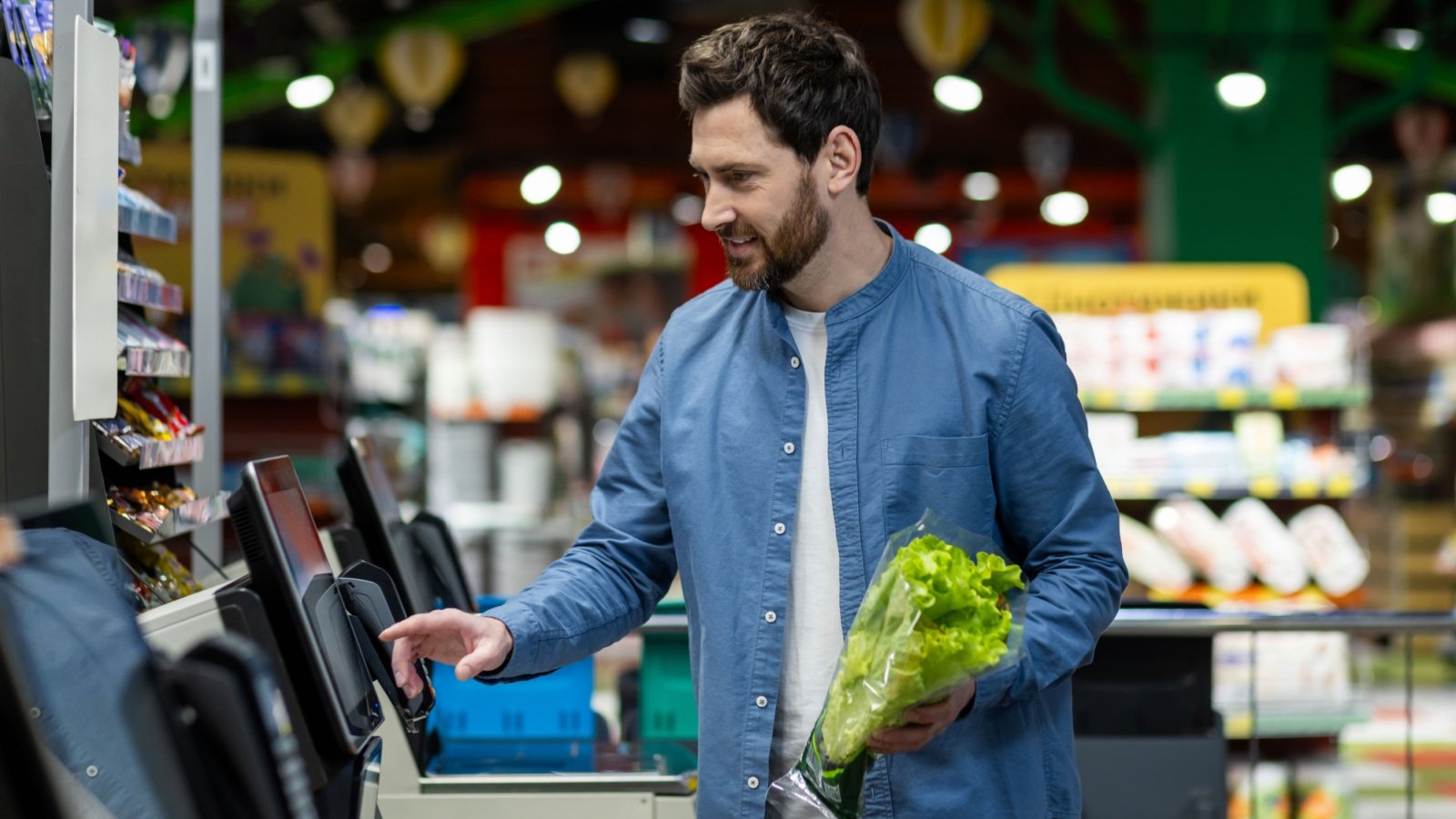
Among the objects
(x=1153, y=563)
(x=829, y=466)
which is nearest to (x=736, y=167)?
(x=829, y=466)

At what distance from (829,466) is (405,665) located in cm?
59

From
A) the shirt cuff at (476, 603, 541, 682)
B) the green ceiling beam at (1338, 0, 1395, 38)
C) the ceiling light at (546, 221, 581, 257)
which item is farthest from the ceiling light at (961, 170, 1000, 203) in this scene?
the shirt cuff at (476, 603, 541, 682)

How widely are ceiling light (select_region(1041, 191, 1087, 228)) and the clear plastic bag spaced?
12.6 metres

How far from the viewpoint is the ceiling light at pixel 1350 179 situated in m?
13.9

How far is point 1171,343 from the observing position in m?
6.34

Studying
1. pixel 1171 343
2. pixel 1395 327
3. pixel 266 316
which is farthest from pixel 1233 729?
pixel 1395 327

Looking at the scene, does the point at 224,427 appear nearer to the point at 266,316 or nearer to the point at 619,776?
the point at 266,316

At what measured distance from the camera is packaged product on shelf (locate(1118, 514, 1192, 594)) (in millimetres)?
6082

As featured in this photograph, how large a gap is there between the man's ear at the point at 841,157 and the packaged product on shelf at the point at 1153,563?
14.6 feet

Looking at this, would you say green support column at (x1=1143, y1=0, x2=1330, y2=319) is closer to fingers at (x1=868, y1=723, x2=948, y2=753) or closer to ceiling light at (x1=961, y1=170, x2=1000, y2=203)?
ceiling light at (x1=961, y1=170, x2=1000, y2=203)

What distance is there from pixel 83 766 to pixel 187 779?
0.32 metres

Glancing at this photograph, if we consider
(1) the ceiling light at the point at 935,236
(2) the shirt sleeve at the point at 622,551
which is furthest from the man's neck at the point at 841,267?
(1) the ceiling light at the point at 935,236

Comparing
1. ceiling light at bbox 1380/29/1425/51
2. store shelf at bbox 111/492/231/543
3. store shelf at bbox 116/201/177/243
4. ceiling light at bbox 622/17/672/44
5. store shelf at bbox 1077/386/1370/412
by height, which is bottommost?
store shelf at bbox 111/492/231/543

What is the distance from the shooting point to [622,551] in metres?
2.09
